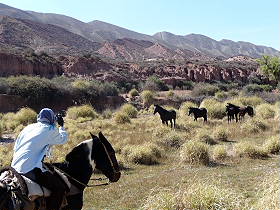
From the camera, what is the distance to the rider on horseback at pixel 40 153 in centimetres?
594

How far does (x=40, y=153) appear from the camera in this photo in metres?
6.01

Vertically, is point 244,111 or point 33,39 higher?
point 33,39

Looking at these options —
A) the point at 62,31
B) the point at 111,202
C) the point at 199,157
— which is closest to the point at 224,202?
the point at 111,202

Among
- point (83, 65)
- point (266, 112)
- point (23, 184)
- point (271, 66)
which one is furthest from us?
point (83, 65)

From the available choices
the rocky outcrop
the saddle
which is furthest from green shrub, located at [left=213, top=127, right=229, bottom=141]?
the rocky outcrop

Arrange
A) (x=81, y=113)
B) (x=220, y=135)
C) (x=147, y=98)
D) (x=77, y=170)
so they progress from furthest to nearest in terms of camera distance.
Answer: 1. (x=147, y=98)
2. (x=81, y=113)
3. (x=220, y=135)
4. (x=77, y=170)

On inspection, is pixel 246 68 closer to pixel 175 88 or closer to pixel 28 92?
pixel 175 88

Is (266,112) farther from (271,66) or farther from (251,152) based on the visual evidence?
(271,66)

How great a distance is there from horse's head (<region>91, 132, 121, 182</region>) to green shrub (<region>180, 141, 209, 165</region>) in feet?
26.4

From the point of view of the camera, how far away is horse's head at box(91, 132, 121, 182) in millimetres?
6914

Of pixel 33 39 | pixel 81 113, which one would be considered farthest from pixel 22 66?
pixel 33 39

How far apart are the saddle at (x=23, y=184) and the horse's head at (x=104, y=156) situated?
114 cm

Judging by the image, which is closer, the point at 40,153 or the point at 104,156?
the point at 40,153

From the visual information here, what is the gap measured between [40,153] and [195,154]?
9400 mm
